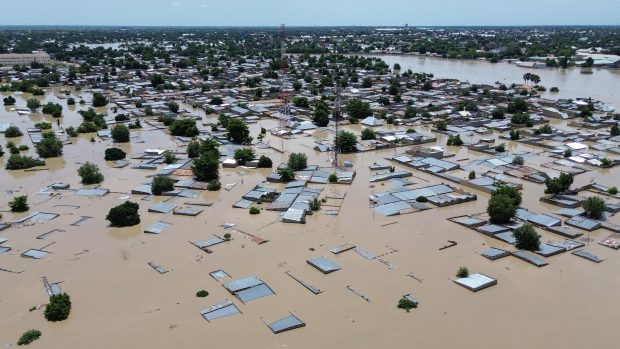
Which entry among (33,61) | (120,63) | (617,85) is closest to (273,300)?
(617,85)

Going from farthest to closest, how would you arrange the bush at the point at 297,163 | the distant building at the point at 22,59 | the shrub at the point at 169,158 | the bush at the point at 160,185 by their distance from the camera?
the distant building at the point at 22,59
the shrub at the point at 169,158
the bush at the point at 297,163
the bush at the point at 160,185

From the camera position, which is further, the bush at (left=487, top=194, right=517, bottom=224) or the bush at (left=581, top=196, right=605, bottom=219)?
the bush at (left=581, top=196, right=605, bottom=219)

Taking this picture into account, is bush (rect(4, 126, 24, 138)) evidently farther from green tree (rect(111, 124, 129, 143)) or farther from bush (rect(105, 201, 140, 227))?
bush (rect(105, 201, 140, 227))

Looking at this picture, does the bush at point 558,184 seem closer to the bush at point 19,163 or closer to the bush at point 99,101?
the bush at point 19,163

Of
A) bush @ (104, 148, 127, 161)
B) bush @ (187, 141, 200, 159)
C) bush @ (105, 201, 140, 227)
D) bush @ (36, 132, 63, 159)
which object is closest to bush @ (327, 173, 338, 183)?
bush @ (187, 141, 200, 159)

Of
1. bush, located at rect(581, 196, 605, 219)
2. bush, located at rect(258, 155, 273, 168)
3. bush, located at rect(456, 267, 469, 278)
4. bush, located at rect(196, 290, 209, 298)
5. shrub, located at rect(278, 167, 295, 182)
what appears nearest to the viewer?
bush, located at rect(196, 290, 209, 298)

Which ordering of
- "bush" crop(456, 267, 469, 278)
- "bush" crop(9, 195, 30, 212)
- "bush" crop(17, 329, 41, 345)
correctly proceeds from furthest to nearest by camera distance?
"bush" crop(9, 195, 30, 212) → "bush" crop(456, 267, 469, 278) → "bush" crop(17, 329, 41, 345)

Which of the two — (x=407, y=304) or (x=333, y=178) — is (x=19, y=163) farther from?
(x=407, y=304)

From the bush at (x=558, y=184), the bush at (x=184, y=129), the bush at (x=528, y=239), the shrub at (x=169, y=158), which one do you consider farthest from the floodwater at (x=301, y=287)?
the bush at (x=184, y=129)
